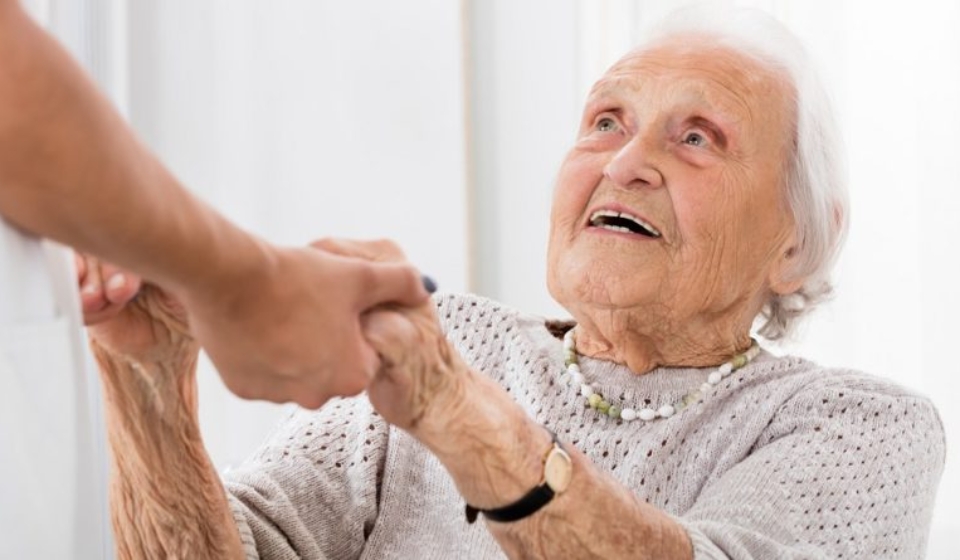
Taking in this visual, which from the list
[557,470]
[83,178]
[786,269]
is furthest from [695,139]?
[83,178]

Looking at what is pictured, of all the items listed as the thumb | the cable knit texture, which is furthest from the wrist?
the cable knit texture

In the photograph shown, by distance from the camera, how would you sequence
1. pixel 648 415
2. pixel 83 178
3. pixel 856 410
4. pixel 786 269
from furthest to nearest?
pixel 786 269 → pixel 648 415 → pixel 856 410 → pixel 83 178

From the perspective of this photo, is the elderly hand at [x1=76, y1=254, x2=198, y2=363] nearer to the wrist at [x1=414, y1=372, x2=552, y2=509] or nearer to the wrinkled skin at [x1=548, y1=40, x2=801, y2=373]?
the wrist at [x1=414, y1=372, x2=552, y2=509]

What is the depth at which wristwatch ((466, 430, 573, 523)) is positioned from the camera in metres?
1.21

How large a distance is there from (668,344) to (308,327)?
868 millimetres

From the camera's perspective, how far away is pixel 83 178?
809 mm

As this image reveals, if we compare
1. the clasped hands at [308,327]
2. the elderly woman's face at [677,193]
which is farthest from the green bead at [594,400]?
the clasped hands at [308,327]

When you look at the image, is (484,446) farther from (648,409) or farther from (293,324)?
(648,409)

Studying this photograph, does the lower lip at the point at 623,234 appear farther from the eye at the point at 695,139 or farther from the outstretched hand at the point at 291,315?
the outstretched hand at the point at 291,315

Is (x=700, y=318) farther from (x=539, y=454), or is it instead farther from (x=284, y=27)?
(x=284, y=27)

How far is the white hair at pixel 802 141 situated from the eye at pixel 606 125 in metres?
0.13

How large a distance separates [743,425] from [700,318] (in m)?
0.20

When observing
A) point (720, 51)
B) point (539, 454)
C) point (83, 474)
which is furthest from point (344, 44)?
point (83, 474)

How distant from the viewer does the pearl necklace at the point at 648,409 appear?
1.72 meters
